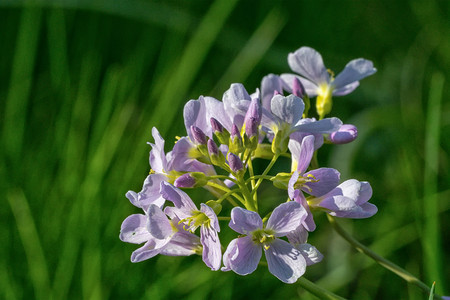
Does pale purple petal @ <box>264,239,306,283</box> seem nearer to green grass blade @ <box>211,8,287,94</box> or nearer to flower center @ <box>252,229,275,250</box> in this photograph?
flower center @ <box>252,229,275,250</box>

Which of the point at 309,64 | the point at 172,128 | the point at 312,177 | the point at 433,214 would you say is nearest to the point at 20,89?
the point at 172,128

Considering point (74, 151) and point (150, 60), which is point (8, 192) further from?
point (150, 60)

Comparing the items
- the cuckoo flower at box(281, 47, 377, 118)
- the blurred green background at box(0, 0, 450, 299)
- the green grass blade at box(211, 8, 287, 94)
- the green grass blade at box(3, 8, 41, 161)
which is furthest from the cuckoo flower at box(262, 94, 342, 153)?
the green grass blade at box(3, 8, 41, 161)

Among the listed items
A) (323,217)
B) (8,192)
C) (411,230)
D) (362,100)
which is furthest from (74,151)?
(362,100)

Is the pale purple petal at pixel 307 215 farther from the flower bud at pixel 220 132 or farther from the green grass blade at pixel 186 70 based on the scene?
the green grass blade at pixel 186 70

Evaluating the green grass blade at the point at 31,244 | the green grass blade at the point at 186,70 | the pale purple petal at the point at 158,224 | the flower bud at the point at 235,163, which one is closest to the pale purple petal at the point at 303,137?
the flower bud at the point at 235,163

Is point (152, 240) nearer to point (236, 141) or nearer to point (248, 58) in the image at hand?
point (236, 141)
